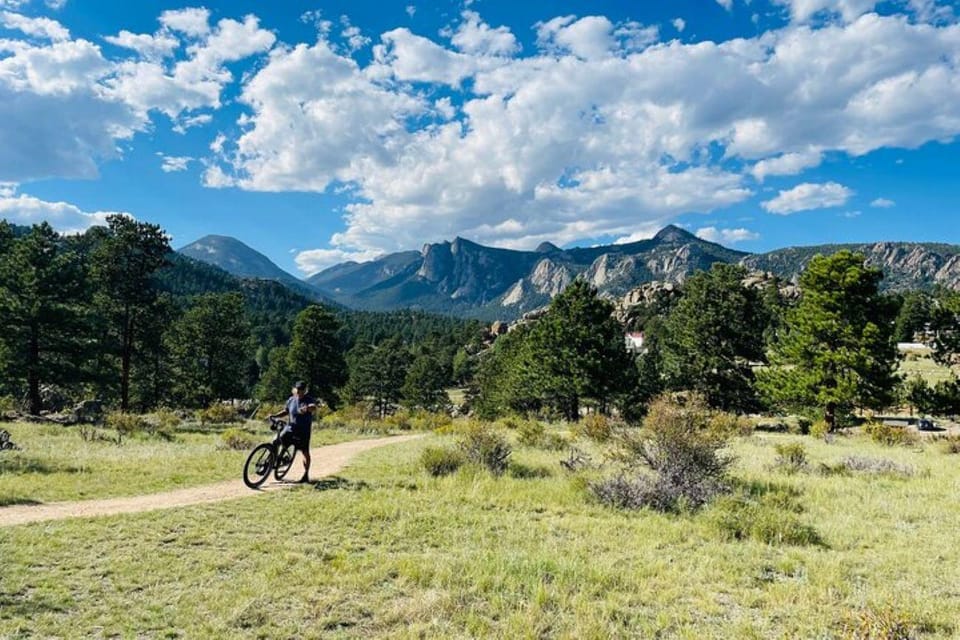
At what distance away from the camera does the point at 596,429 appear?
2056 cm

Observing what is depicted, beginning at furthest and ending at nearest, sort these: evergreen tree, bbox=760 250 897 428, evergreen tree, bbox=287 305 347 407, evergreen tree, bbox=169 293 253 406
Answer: evergreen tree, bbox=287 305 347 407, evergreen tree, bbox=169 293 253 406, evergreen tree, bbox=760 250 897 428

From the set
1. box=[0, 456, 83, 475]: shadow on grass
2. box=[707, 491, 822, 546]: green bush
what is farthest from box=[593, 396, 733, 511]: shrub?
box=[0, 456, 83, 475]: shadow on grass

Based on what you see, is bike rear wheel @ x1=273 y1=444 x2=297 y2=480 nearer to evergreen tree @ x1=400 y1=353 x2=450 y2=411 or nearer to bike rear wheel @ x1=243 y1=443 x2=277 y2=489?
bike rear wheel @ x1=243 y1=443 x2=277 y2=489

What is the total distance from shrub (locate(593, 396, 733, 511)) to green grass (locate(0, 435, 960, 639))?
0.62 metres

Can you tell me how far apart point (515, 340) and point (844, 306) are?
33.6 m

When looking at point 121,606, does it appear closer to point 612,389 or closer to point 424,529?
point 424,529

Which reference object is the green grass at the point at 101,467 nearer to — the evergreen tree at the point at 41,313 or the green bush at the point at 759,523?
the evergreen tree at the point at 41,313

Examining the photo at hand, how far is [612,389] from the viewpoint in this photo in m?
31.9

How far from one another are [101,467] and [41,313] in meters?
18.9

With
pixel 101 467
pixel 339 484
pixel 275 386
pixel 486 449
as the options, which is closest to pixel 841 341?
pixel 486 449

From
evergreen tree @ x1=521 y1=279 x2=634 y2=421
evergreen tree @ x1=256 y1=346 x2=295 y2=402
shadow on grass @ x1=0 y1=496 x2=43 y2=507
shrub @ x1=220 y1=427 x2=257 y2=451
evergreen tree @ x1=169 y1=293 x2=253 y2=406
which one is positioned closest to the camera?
shadow on grass @ x1=0 y1=496 x2=43 y2=507

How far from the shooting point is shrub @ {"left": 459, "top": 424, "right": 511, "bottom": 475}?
528 inches

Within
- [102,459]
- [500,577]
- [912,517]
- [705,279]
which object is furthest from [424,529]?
[705,279]

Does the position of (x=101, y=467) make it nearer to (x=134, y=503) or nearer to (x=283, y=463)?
(x=134, y=503)
